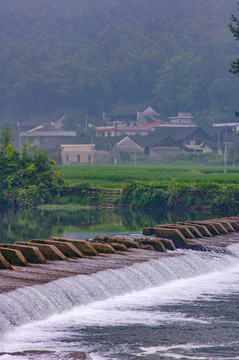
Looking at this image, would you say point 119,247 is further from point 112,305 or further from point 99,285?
point 112,305

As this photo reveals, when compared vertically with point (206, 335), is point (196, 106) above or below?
above

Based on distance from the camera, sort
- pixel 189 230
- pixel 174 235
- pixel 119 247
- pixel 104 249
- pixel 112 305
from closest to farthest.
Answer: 1. pixel 112 305
2. pixel 104 249
3. pixel 119 247
4. pixel 174 235
5. pixel 189 230

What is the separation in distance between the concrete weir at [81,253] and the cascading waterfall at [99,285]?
1.51 feet

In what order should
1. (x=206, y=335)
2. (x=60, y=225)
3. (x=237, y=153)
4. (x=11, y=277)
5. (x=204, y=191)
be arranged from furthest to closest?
(x=237, y=153) < (x=204, y=191) < (x=60, y=225) < (x=11, y=277) < (x=206, y=335)

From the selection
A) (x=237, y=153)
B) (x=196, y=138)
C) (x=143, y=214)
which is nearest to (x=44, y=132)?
(x=196, y=138)

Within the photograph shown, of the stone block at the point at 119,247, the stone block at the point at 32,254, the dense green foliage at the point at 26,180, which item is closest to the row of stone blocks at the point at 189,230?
the stone block at the point at 119,247

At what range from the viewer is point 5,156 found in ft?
208

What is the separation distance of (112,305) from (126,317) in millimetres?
1228

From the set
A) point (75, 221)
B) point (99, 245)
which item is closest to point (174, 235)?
point (99, 245)

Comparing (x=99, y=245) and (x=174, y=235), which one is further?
(x=174, y=235)

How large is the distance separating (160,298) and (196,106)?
176 meters

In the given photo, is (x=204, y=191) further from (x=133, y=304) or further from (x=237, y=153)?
(x=237, y=153)

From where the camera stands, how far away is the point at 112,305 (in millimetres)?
19281

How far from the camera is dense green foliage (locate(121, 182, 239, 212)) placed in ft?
185
